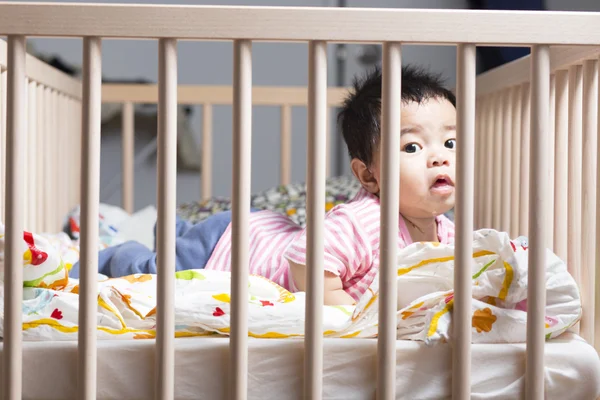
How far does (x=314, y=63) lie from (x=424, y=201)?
41 centimetres

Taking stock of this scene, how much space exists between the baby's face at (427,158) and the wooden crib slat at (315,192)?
35 centimetres

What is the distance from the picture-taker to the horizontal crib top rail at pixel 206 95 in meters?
2.10

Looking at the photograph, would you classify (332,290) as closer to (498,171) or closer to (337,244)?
(337,244)

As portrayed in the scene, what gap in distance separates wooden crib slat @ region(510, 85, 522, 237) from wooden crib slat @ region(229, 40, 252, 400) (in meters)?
0.64

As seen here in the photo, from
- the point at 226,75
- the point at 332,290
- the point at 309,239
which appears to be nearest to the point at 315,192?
the point at 309,239

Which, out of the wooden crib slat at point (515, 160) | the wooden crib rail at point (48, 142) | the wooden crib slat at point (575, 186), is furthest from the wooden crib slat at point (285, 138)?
the wooden crib slat at point (575, 186)

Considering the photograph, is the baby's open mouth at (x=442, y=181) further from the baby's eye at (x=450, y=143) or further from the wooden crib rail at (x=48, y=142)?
the wooden crib rail at (x=48, y=142)

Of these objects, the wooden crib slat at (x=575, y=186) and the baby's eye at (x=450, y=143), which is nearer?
the wooden crib slat at (x=575, y=186)

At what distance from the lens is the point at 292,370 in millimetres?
901

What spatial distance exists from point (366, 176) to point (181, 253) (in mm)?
342

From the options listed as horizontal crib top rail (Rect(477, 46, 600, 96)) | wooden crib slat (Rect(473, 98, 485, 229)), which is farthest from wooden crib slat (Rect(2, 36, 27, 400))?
wooden crib slat (Rect(473, 98, 485, 229))

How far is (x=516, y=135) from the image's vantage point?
4.65 feet

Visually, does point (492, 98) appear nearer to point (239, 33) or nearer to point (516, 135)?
point (516, 135)

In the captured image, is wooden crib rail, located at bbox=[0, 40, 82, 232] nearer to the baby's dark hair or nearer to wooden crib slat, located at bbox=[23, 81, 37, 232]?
wooden crib slat, located at bbox=[23, 81, 37, 232]
